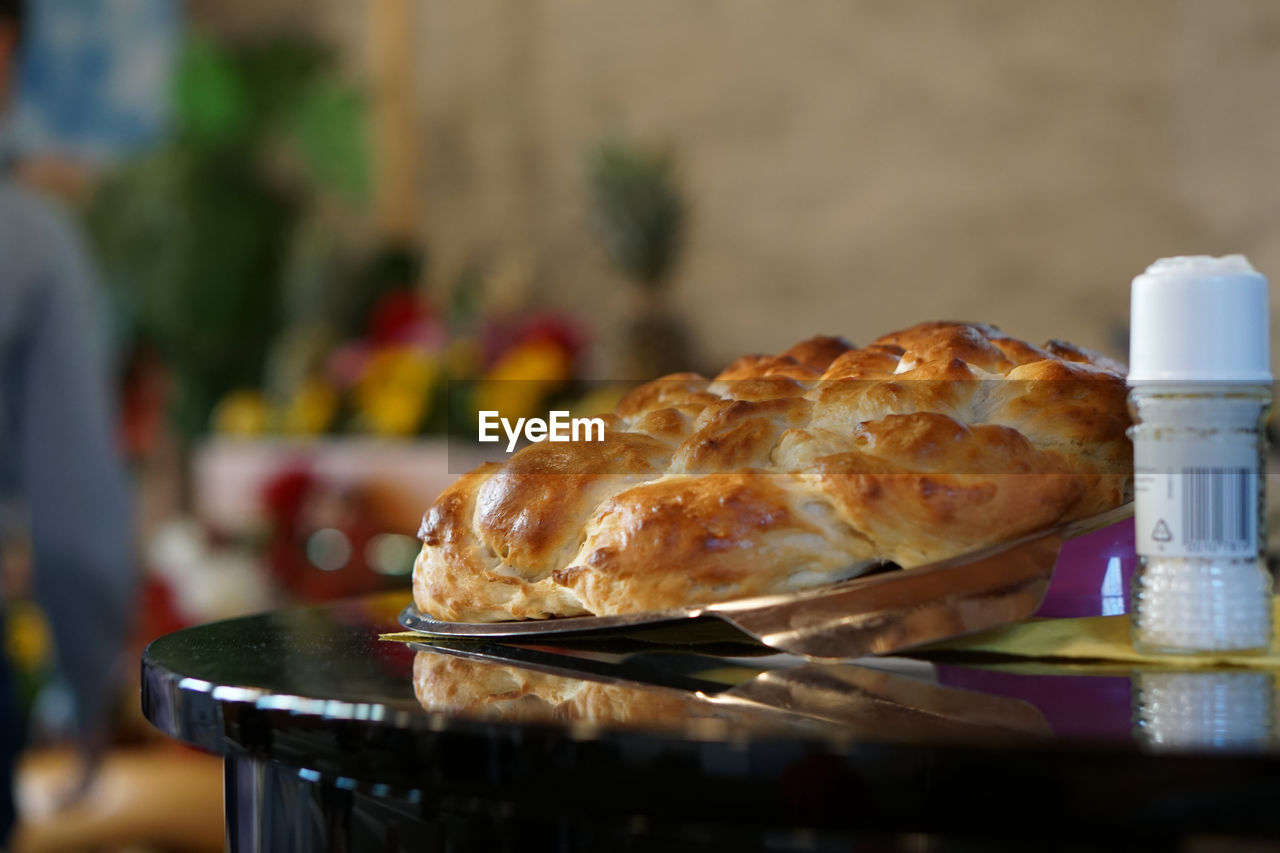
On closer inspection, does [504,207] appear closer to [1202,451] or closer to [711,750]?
[1202,451]

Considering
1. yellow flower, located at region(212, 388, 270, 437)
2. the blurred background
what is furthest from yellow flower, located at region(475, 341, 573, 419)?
yellow flower, located at region(212, 388, 270, 437)

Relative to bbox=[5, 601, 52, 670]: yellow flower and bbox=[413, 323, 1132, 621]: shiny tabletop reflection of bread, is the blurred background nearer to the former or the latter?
bbox=[5, 601, 52, 670]: yellow flower

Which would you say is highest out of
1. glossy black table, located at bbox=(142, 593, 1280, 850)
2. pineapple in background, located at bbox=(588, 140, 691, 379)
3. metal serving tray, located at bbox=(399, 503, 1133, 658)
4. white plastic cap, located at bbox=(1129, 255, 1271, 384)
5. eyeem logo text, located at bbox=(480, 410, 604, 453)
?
pineapple in background, located at bbox=(588, 140, 691, 379)

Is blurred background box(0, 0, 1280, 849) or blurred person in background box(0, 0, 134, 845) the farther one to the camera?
blurred background box(0, 0, 1280, 849)

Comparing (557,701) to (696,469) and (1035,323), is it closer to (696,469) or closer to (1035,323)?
(696,469)

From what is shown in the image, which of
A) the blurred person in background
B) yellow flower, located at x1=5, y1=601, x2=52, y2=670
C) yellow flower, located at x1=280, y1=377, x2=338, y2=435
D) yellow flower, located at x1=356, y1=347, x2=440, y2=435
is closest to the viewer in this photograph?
the blurred person in background

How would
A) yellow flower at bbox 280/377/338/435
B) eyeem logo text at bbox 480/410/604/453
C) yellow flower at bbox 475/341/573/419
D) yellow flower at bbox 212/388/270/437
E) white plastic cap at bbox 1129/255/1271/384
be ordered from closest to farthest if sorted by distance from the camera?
white plastic cap at bbox 1129/255/1271/384 < eyeem logo text at bbox 480/410/604/453 < yellow flower at bbox 475/341/573/419 < yellow flower at bbox 280/377/338/435 < yellow flower at bbox 212/388/270/437

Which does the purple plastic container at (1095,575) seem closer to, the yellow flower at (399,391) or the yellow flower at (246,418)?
the yellow flower at (399,391)

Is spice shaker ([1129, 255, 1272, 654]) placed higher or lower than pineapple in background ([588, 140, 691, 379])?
lower
